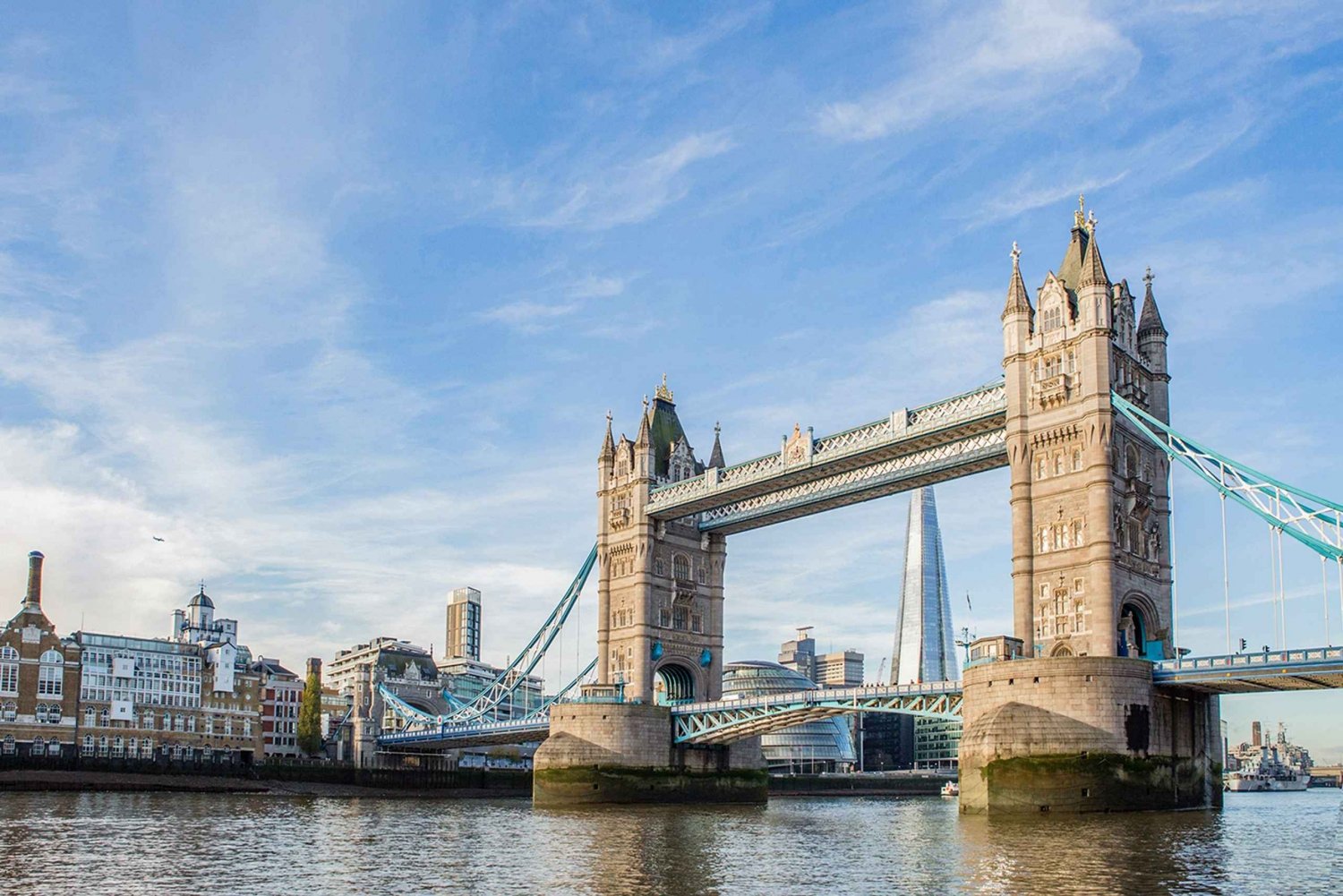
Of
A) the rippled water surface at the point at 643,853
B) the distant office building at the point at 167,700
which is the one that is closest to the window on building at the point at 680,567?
the rippled water surface at the point at 643,853

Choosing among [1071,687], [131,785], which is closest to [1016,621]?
[1071,687]

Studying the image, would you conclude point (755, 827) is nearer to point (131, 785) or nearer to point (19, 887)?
point (19, 887)

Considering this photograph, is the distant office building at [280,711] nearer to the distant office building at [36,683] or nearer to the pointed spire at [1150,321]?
the distant office building at [36,683]

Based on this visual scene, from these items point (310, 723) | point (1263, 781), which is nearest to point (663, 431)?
point (310, 723)

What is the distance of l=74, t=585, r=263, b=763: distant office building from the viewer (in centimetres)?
11181

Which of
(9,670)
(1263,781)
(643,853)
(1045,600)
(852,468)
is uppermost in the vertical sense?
(852,468)

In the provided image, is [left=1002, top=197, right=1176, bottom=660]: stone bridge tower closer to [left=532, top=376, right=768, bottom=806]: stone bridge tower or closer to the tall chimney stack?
[left=532, top=376, right=768, bottom=806]: stone bridge tower

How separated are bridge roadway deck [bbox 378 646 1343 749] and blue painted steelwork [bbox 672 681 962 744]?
4cm

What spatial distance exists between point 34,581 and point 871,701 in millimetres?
67494

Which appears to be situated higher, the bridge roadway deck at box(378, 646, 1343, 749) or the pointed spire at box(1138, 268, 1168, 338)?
the pointed spire at box(1138, 268, 1168, 338)

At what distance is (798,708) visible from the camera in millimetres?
75625

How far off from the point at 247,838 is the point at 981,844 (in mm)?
24100

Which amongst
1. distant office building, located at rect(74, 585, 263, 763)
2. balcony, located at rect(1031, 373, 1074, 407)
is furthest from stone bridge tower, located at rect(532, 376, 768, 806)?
distant office building, located at rect(74, 585, 263, 763)

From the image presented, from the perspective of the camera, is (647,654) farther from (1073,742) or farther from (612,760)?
(1073,742)
